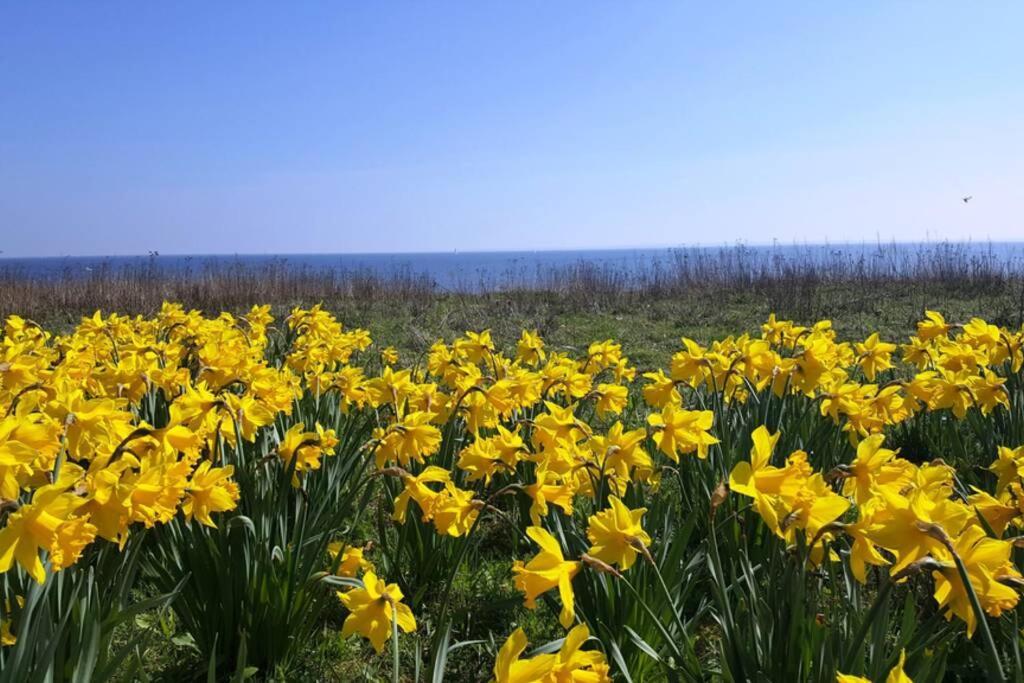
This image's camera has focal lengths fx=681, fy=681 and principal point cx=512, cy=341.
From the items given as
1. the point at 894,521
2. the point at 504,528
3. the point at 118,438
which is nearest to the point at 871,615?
the point at 894,521

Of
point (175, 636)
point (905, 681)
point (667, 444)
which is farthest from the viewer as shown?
point (175, 636)

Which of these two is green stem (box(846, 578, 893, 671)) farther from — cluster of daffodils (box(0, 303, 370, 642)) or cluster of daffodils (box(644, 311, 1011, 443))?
cluster of daffodils (box(0, 303, 370, 642))

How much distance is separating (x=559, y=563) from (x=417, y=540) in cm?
137

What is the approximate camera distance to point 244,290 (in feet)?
48.0

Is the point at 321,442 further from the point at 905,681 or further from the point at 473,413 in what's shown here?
the point at 905,681

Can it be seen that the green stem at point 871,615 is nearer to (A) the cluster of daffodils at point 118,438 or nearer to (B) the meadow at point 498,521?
(B) the meadow at point 498,521

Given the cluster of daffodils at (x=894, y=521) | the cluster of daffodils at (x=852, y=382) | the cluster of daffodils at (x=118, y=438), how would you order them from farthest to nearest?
the cluster of daffodils at (x=852, y=382)
the cluster of daffodils at (x=118, y=438)
the cluster of daffodils at (x=894, y=521)

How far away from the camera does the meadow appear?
1.32 meters

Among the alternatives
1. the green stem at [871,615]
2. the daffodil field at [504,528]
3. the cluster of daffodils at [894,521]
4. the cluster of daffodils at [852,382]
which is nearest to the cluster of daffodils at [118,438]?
the daffodil field at [504,528]

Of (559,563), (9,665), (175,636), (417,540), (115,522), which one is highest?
(115,522)

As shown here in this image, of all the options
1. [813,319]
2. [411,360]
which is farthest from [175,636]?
[813,319]

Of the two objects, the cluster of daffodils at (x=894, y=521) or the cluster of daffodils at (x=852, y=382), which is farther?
the cluster of daffodils at (x=852, y=382)

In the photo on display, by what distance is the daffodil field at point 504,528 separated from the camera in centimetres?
130

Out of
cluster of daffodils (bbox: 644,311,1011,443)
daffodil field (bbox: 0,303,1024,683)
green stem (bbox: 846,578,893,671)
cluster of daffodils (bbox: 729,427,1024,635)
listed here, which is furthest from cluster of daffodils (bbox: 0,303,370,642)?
cluster of daffodils (bbox: 644,311,1011,443)
